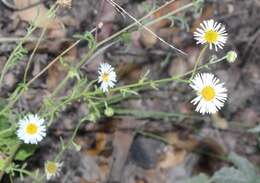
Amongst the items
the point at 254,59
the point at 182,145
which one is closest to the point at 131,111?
the point at 182,145

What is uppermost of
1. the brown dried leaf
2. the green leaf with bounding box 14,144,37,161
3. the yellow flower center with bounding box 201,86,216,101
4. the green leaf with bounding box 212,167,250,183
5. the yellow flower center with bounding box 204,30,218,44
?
the brown dried leaf

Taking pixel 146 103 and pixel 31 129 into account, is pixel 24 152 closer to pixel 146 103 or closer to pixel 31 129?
pixel 31 129

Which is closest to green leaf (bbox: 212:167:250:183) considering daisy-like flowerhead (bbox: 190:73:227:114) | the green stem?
the green stem

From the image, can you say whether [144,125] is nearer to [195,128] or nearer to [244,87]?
[195,128]

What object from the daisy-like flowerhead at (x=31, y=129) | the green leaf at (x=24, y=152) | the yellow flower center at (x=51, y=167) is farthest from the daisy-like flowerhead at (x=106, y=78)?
the green leaf at (x=24, y=152)

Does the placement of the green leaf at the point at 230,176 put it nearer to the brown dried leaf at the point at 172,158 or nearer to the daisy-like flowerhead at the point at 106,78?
the brown dried leaf at the point at 172,158

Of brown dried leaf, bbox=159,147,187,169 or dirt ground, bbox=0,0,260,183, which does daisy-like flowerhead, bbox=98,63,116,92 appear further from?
brown dried leaf, bbox=159,147,187,169
